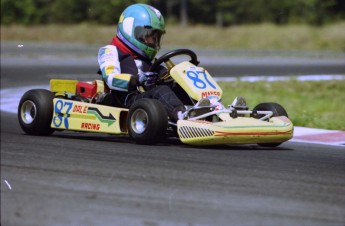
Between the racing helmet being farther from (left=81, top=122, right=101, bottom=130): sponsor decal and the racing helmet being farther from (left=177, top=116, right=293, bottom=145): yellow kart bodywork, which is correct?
(left=177, top=116, right=293, bottom=145): yellow kart bodywork

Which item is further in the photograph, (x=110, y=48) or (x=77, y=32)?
(x=77, y=32)

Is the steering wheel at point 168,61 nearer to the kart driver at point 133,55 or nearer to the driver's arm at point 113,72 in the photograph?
the kart driver at point 133,55

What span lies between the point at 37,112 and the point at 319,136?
2712 mm

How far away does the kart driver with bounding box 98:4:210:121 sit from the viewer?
24.0 feet

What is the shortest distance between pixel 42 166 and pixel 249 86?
9250 mm

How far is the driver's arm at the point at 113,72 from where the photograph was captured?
23.7ft

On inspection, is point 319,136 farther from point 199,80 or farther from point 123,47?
point 123,47

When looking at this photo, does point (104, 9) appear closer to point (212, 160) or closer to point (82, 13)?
point (82, 13)

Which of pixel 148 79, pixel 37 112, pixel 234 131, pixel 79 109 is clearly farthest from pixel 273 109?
pixel 37 112

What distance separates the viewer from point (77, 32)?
24.2 m

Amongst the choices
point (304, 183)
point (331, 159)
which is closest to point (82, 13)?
point (331, 159)

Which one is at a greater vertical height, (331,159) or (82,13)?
(82,13)

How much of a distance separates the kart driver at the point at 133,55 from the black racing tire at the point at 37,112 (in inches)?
22.0

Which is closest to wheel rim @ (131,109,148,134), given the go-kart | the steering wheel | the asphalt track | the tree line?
the go-kart
